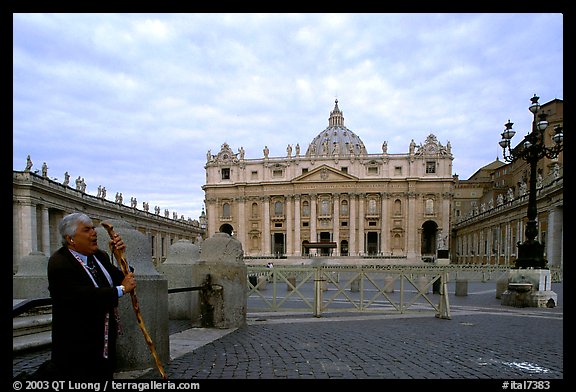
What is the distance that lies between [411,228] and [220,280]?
6847cm

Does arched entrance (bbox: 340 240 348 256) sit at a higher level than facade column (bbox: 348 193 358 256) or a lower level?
lower

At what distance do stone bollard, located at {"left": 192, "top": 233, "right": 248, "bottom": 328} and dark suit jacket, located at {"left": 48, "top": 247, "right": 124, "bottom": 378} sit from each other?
3.79 meters

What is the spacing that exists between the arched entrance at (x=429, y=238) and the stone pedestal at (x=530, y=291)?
62.8m

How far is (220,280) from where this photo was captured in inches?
257

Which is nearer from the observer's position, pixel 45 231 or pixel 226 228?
pixel 45 231

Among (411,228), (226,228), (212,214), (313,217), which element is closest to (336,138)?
(313,217)

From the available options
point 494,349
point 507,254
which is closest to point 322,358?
point 494,349

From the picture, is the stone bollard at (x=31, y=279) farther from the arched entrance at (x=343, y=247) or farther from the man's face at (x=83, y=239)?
the arched entrance at (x=343, y=247)

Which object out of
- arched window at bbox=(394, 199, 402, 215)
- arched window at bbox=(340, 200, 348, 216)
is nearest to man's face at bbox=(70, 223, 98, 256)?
arched window at bbox=(340, 200, 348, 216)

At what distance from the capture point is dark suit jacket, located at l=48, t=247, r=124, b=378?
2588mm

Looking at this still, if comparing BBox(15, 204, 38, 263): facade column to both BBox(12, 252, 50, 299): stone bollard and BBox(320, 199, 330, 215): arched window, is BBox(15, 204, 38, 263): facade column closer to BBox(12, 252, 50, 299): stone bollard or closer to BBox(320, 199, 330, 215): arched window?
BBox(12, 252, 50, 299): stone bollard

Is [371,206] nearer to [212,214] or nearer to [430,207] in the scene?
[430,207]
